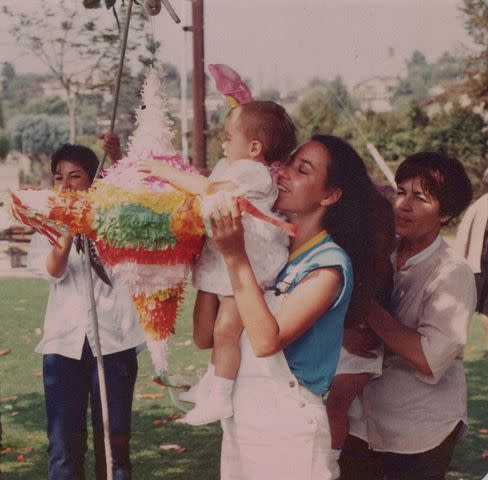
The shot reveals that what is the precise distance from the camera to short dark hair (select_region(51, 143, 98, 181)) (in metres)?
3.21

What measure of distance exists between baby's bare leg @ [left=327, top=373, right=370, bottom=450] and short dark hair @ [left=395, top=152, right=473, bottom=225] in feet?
1.84

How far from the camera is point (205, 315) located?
2061 mm

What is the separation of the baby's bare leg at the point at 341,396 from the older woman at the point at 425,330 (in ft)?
0.32

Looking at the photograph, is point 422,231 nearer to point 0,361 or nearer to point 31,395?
point 31,395

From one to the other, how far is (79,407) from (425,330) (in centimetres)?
154

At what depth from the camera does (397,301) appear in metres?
2.49

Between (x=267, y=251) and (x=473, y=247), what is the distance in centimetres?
489

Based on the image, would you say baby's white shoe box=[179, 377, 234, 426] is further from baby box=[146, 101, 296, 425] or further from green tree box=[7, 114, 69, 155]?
green tree box=[7, 114, 69, 155]

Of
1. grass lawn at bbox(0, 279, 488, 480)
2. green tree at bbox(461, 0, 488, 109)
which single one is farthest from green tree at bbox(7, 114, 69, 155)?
grass lawn at bbox(0, 279, 488, 480)

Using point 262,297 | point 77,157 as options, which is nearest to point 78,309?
point 77,157

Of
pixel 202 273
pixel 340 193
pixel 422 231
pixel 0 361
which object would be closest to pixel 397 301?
pixel 422 231

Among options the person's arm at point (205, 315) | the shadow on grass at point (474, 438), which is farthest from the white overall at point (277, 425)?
the shadow on grass at point (474, 438)

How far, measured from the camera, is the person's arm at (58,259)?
9.83 ft

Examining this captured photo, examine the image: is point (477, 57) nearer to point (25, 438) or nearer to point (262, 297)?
point (25, 438)
